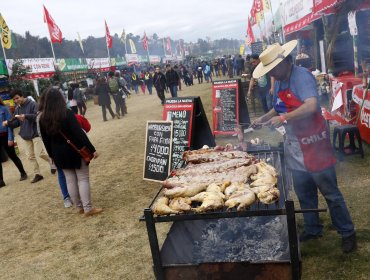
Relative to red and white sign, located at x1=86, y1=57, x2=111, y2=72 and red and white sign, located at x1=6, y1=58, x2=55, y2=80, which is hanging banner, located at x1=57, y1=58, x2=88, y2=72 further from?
red and white sign, located at x1=6, y1=58, x2=55, y2=80

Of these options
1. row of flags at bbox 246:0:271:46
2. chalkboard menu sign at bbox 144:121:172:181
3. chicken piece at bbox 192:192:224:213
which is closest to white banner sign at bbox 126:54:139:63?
row of flags at bbox 246:0:271:46

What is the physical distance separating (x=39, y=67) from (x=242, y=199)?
26004 mm

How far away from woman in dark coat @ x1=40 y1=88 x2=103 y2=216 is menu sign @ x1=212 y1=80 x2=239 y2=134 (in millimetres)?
4875

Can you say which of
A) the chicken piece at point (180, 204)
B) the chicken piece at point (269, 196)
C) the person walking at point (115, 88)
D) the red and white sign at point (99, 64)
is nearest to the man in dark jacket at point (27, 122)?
the chicken piece at point (180, 204)

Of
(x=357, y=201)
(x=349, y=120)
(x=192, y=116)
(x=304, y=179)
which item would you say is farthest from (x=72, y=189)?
(x=349, y=120)

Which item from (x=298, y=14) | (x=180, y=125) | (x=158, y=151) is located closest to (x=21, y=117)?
(x=158, y=151)

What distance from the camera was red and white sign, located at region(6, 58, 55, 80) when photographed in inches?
942

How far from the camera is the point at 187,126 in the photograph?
7.10 metres

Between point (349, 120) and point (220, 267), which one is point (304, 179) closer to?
point (220, 267)

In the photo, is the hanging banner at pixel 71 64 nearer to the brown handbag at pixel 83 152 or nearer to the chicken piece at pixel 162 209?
the brown handbag at pixel 83 152

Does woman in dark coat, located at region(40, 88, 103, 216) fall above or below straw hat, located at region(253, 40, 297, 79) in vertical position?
below

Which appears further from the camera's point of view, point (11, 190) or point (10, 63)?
point (10, 63)

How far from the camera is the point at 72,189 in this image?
20.0 feet

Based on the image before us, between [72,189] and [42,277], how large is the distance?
181 cm
